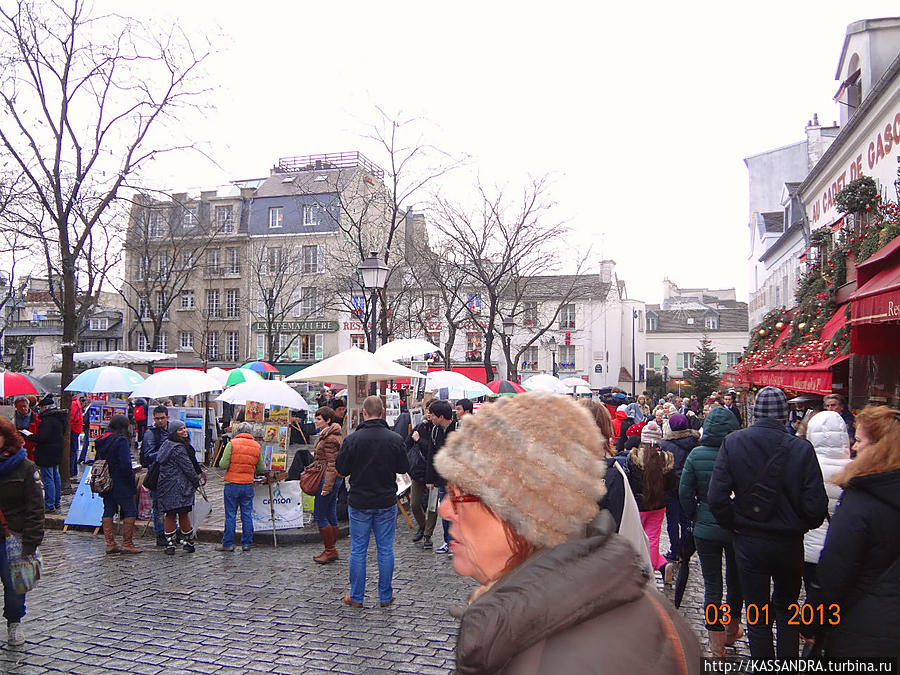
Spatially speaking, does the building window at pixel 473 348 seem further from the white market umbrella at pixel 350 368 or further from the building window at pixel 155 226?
the white market umbrella at pixel 350 368

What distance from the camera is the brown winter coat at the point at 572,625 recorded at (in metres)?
1.35

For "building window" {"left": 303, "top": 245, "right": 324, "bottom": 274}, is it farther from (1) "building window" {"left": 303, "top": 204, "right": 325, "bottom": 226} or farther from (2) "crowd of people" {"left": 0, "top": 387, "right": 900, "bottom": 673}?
(2) "crowd of people" {"left": 0, "top": 387, "right": 900, "bottom": 673}

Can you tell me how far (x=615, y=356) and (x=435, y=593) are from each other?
4751cm

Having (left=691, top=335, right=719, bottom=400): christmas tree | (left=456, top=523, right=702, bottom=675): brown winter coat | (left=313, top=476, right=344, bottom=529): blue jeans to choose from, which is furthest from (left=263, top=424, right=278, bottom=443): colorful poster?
(left=691, top=335, right=719, bottom=400): christmas tree

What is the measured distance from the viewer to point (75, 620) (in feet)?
20.1

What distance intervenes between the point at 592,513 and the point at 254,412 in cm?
1016

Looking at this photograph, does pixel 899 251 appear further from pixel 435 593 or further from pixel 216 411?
pixel 216 411

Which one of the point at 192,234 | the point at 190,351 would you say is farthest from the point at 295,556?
the point at 190,351

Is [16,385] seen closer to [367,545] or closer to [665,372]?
[367,545]

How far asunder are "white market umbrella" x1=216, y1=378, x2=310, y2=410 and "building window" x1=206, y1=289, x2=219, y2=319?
38.9 metres

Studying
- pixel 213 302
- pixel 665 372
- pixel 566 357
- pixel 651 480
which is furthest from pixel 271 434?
pixel 665 372

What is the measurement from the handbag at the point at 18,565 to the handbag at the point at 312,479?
3.45 meters

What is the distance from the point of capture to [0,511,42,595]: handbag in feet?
17.1
